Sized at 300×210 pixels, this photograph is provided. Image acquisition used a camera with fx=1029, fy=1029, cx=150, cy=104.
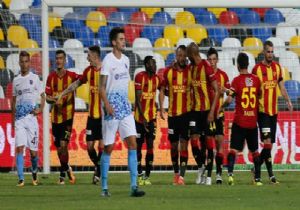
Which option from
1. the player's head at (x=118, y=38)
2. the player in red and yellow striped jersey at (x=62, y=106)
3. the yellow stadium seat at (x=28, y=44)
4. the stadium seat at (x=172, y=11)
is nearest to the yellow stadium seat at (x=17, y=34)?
the yellow stadium seat at (x=28, y=44)

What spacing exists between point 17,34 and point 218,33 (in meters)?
4.96

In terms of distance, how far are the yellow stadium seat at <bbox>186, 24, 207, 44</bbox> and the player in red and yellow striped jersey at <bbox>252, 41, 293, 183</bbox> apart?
6973 millimetres

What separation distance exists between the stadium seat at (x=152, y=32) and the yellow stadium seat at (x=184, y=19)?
517mm

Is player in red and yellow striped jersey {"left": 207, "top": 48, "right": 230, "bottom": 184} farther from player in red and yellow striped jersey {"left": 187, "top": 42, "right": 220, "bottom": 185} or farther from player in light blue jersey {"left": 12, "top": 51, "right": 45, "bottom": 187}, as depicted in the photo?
player in light blue jersey {"left": 12, "top": 51, "right": 45, "bottom": 187}

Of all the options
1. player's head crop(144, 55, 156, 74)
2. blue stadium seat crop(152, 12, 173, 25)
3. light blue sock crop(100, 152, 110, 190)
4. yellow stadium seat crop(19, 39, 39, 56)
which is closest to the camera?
light blue sock crop(100, 152, 110, 190)

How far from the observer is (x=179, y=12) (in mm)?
26359

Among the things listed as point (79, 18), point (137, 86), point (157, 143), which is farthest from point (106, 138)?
point (79, 18)

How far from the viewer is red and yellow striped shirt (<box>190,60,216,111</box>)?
17891mm

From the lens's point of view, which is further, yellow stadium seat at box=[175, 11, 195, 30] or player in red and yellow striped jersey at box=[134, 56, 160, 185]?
yellow stadium seat at box=[175, 11, 195, 30]

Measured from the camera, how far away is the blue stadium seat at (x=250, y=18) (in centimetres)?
2777

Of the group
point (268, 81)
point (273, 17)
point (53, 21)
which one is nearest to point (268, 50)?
point (268, 81)

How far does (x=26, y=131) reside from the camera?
18422 millimetres

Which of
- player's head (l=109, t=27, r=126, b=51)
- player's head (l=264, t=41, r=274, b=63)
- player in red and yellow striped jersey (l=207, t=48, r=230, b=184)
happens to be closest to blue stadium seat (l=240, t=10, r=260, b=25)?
player in red and yellow striped jersey (l=207, t=48, r=230, b=184)

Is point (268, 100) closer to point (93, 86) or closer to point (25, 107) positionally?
point (93, 86)
